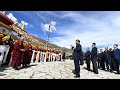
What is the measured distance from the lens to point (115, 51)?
9234 millimetres

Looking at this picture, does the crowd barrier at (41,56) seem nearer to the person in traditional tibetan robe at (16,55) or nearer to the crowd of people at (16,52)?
the crowd of people at (16,52)

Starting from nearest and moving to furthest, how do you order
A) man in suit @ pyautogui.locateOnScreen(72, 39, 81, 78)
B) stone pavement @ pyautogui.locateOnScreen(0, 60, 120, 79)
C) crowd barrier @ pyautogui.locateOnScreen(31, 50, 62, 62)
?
1. stone pavement @ pyautogui.locateOnScreen(0, 60, 120, 79)
2. man in suit @ pyautogui.locateOnScreen(72, 39, 81, 78)
3. crowd barrier @ pyautogui.locateOnScreen(31, 50, 62, 62)

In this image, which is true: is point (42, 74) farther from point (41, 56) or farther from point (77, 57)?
point (41, 56)

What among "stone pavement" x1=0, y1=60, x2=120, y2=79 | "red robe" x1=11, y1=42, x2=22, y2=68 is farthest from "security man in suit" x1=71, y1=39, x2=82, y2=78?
"red robe" x1=11, y1=42, x2=22, y2=68

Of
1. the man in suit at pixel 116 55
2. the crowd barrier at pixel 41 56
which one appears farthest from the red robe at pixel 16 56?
the man in suit at pixel 116 55

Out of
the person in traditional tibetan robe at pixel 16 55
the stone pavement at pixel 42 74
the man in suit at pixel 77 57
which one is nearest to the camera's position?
the stone pavement at pixel 42 74

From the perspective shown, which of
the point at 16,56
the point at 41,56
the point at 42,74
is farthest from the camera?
the point at 41,56

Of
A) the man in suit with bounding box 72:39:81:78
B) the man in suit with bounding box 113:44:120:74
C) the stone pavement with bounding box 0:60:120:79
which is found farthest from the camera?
the man in suit with bounding box 113:44:120:74

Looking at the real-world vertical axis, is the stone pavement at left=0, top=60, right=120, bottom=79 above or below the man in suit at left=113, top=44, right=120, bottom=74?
below

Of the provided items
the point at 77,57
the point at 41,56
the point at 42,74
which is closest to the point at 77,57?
the point at 77,57

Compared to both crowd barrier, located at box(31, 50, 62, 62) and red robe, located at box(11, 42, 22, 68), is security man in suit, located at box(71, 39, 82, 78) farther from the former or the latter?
crowd barrier, located at box(31, 50, 62, 62)

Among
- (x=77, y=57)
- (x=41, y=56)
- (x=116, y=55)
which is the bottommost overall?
(x=77, y=57)

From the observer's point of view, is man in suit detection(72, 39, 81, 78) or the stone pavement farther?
man in suit detection(72, 39, 81, 78)
